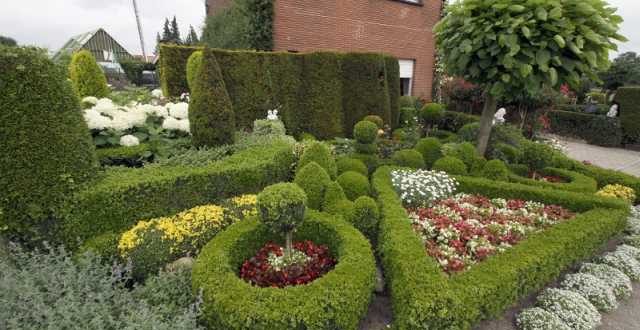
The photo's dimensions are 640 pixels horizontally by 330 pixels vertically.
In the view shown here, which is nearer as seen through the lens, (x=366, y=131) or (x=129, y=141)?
(x=129, y=141)

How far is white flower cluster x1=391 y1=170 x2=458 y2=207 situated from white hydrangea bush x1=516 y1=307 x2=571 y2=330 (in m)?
2.07

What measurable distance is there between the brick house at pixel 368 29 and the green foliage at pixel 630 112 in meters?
6.90

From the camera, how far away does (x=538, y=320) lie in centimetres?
317

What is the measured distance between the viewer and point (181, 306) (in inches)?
117

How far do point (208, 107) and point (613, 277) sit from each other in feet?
19.2

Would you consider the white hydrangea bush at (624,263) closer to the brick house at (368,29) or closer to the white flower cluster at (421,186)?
the white flower cluster at (421,186)

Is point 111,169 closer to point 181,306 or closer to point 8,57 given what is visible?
point 8,57

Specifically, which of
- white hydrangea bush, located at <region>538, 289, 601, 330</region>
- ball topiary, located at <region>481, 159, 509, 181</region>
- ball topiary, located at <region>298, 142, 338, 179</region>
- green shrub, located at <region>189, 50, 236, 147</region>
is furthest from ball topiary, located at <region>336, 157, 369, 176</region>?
white hydrangea bush, located at <region>538, 289, 601, 330</region>

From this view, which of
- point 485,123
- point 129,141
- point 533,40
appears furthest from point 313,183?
point 485,123

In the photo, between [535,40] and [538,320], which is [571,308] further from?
[535,40]

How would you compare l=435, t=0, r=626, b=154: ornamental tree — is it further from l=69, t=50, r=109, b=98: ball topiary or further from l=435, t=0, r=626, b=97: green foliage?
l=69, t=50, r=109, b=98: ball topiary

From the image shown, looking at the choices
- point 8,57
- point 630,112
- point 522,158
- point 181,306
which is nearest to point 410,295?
point 181,306

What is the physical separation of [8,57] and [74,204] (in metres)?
1.55

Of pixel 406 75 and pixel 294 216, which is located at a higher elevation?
pixel 406 75
